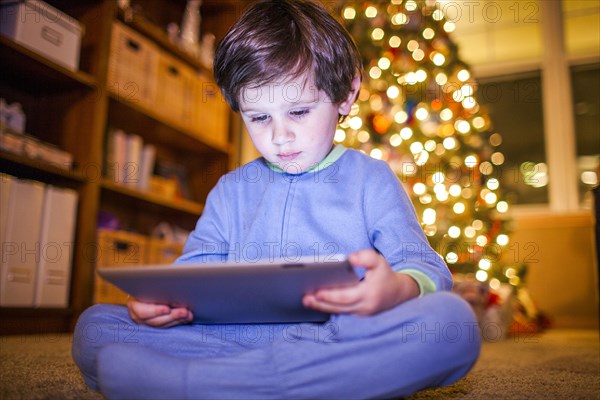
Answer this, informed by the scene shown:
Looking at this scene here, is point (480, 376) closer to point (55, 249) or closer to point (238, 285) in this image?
point (238, 285)

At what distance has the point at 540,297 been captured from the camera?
3.31 meters

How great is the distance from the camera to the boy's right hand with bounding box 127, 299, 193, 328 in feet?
2.33

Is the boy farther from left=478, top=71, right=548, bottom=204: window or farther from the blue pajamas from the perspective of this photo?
left=478, top=71, right=548, bottom=204: window

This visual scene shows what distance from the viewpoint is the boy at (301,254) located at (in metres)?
0.56

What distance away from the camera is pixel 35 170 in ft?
5.98

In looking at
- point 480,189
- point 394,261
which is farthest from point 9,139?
point 480,189

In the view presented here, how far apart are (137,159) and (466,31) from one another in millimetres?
2515

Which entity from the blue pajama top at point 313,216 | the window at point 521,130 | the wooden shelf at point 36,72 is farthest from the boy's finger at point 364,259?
the window at point 521,130

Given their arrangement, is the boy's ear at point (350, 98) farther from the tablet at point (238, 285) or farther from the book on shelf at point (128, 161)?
the book on shelf at point (128, 161)

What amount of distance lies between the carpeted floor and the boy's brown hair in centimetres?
51

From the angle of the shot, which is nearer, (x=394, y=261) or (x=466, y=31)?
(x=394, y=261)

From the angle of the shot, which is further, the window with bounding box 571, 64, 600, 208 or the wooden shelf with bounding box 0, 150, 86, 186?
the window with bounding box 571, 64, 600, 208

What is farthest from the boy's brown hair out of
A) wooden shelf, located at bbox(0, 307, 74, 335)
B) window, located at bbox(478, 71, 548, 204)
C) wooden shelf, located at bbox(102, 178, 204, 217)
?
window, located at bbox(478, 71, 548, 204)

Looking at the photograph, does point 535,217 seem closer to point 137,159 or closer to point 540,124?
point 540,124
